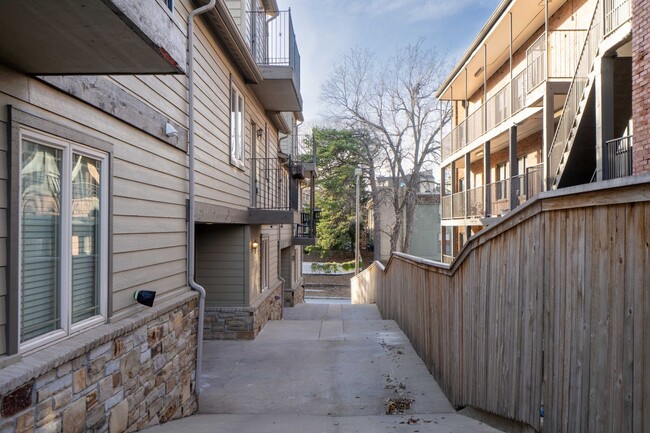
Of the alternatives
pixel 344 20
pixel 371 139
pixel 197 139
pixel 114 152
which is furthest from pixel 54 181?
pixel 371 139

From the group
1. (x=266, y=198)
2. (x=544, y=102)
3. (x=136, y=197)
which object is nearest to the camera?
(x=136, y=197)

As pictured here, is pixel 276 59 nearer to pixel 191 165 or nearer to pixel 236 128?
pixel 236 128

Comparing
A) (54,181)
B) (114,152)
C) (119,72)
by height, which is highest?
(119,72)

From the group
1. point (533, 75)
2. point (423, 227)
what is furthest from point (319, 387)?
point (423, 227)

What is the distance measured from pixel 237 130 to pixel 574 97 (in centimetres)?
724

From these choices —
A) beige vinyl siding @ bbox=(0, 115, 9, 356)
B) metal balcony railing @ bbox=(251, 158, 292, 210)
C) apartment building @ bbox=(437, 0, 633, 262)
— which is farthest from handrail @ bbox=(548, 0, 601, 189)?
beige vinyl siding @ bbox=(0, 115, 9, 356)

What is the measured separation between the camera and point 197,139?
679cm

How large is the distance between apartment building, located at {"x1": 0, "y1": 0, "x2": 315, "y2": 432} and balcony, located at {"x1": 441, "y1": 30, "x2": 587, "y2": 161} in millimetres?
7841

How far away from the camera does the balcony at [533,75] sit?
442 inches

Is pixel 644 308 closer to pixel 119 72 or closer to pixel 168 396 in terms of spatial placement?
pixel 119 72

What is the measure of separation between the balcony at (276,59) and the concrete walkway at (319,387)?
548 centimetres

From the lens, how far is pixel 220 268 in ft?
30.7

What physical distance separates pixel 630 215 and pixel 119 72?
3.34 m

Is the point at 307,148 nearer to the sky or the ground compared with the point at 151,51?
nearer to the sky
